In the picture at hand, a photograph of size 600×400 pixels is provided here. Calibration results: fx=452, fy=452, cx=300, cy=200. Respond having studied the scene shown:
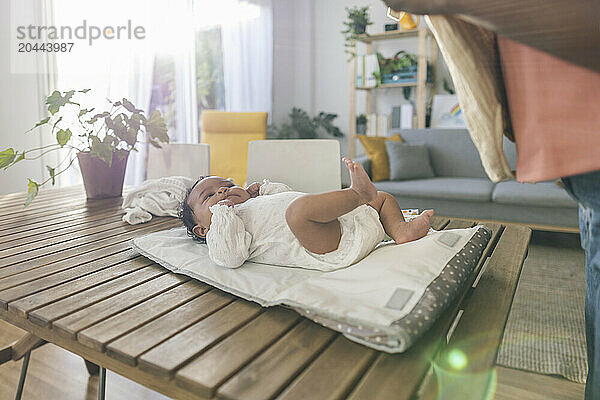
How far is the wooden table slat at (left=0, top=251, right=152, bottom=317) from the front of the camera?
2.74 ft

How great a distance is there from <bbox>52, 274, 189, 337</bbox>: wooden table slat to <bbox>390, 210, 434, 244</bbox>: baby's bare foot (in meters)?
0.54

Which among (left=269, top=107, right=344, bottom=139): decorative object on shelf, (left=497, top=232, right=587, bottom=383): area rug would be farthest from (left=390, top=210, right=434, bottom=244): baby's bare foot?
(left=269, top=107, right=344, bottom=139): decorative object on shelf

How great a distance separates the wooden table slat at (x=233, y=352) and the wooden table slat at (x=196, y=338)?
14 millimetres

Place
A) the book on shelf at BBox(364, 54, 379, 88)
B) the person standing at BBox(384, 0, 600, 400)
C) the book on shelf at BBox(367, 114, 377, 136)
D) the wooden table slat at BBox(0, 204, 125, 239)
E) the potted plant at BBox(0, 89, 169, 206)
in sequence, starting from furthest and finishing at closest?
the book on shelf at BBox(367, 114, 377, 136) → the book on shelf at BBox(364, 54, 379, 88) → the potted plant at BBox(0, 89, 169, 206) → the wooden table slat at BBox(0, 204, 125, 239) → the person standing at BBox(384, 0, 600, 400)

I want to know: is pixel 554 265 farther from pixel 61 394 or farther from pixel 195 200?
pixel 61 394

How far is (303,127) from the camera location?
202 inches

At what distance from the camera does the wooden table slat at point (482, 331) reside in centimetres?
Answer: 67

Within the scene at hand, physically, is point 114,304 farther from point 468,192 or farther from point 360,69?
point 360,69

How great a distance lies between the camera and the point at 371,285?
0.83 metres

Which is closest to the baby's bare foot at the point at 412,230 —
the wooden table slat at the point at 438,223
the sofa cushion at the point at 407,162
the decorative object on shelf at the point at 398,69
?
the wooden table slat at the point at 438,223

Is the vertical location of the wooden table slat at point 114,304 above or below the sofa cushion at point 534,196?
above

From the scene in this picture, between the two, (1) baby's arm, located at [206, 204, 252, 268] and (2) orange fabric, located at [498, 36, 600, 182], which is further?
(1) baby's arm, located at [206, 204, 252, 268]

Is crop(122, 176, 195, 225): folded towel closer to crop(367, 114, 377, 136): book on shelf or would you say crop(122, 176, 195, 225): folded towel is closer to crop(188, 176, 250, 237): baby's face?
crop(188, 176, 250, 237): baby's face

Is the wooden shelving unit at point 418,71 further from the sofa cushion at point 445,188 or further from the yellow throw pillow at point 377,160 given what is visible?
the sofa cushion at point 445,188
